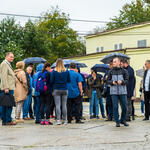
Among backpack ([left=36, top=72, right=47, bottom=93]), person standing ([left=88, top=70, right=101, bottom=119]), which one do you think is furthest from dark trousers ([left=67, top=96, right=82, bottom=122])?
person standing ([left=88, top=70, right=101, bottom=119])

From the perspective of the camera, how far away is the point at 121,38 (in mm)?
46875

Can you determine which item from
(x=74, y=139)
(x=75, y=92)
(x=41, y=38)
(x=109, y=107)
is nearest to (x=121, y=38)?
(x=41, y=38)

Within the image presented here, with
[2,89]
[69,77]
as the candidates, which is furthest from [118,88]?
[2,89]

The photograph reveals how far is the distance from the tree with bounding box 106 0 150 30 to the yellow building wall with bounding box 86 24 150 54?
38.6 feet

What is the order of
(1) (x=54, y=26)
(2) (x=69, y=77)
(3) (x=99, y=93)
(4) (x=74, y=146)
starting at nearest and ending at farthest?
(4) (x=74, y=146) < (2) (x=69, y=77) < (3) (x=99, y=93) < (1) (x=54, y=26)

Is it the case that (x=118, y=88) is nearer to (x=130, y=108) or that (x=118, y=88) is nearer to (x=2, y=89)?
(x=130, y=108)

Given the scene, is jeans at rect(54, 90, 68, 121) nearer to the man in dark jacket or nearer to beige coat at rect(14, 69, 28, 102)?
beige coat at rect(14, 69, 28, 102)

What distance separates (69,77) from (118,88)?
1.63m

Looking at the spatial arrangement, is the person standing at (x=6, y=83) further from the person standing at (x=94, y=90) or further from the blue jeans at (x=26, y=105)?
the person standing at (x=94, y=90)

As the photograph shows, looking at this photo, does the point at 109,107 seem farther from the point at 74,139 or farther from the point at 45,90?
the point at 74,139

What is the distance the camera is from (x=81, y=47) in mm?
66250

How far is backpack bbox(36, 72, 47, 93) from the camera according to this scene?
10.5 metres

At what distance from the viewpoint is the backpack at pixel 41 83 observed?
34.3ft

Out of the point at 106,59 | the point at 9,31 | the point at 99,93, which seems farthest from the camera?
the point at 9,31
